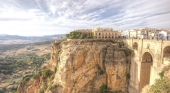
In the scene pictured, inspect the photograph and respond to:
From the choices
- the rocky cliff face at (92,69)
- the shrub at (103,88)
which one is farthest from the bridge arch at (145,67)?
the shrub at (103,88)

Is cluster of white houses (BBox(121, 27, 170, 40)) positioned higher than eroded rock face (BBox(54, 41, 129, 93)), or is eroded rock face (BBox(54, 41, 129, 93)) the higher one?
cluster of white houses (BBox(121, 27, 170, 40))

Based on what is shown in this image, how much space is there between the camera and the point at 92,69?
33.4 m

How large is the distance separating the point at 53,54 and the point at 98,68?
14292 mm

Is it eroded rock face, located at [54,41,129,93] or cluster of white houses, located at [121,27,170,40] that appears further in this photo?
eroded rock face, located at [54,41,129,93]

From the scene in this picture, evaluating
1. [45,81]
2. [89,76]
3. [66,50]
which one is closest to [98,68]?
[89,76]

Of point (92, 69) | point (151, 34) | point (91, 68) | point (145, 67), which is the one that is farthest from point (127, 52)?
point (151, 34)

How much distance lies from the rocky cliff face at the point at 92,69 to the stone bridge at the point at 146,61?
2.26 m

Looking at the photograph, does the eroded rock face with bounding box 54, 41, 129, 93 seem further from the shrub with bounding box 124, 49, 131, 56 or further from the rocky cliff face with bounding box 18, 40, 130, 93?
the shrub with bounding box 124, 49, 131, 56

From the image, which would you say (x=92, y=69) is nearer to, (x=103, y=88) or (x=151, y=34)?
(x=103, y=88)

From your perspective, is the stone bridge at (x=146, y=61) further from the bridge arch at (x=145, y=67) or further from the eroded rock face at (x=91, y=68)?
the eroded rock face at (x=91, y=68)

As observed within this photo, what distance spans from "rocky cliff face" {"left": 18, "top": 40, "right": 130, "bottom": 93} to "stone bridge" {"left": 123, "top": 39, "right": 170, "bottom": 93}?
2260mm

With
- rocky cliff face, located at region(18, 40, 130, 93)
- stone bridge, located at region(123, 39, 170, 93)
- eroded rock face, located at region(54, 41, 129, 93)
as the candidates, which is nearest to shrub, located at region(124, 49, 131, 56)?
rocky cliff face, located at region(18, 40, 130, 93)

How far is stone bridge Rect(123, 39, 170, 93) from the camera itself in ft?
78.7

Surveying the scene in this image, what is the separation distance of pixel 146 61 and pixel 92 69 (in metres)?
11.2
